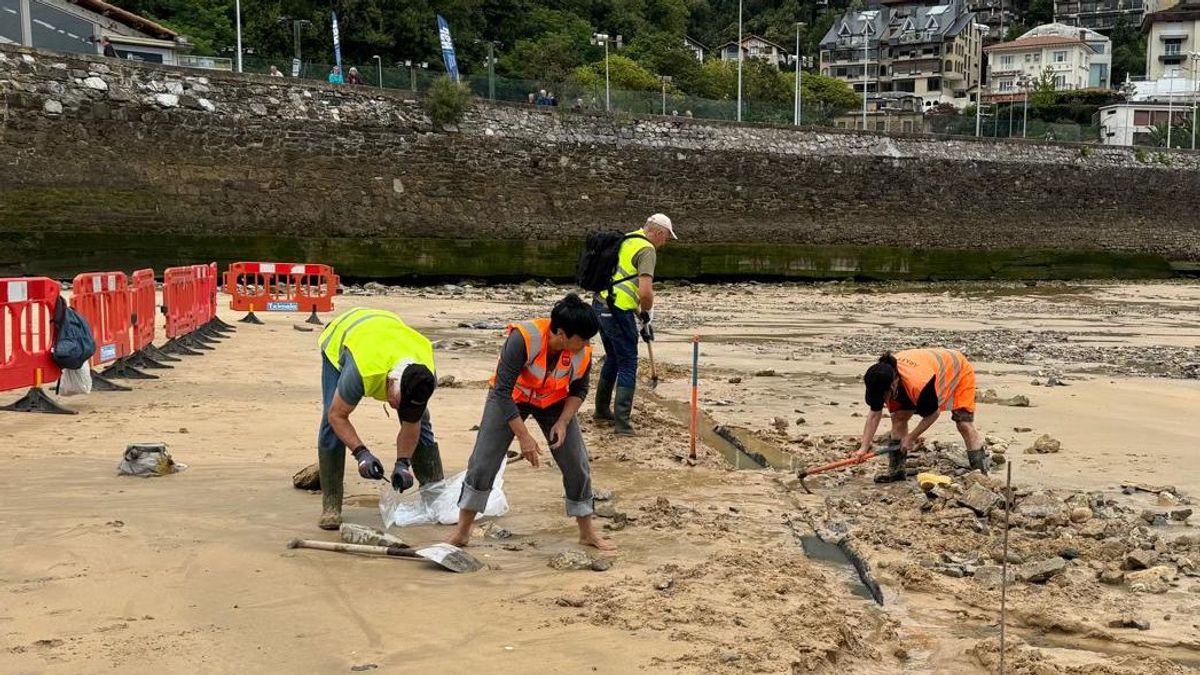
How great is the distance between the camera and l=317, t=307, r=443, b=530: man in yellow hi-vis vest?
4.39 m

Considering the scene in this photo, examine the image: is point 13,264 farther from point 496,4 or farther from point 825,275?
point 496,4

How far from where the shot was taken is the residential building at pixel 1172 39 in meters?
82.8

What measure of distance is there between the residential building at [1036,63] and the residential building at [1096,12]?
16.8 m

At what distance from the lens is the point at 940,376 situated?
6.64m

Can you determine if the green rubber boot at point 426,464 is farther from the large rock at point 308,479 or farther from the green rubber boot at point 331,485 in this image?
the large rock at point 308,479

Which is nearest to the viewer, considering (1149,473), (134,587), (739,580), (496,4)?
(134,587)

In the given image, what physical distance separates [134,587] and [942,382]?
189 inches

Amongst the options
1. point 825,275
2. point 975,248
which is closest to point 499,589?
point 825,275

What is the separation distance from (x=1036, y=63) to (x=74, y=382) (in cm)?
9562

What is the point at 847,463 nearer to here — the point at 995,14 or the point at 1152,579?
the point at 1152,579

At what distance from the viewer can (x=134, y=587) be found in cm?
394

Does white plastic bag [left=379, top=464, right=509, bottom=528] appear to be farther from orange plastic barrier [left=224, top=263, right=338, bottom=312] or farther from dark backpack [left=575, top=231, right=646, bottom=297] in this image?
orange plastic barrier [left=224, top=263, right=338, bottom=312]

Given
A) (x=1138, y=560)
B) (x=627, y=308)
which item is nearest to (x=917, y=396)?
(x=1138, y=560)

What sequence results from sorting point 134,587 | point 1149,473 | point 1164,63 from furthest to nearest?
point 1164,63
point 1149,473
point 134,587
